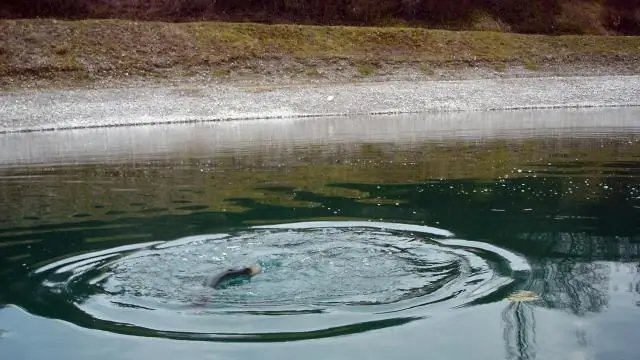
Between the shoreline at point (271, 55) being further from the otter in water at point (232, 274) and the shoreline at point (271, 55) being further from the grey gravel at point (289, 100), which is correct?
the otter in water at point (232, 274)

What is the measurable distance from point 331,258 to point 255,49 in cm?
4960

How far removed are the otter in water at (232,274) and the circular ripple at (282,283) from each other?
12 centimetres

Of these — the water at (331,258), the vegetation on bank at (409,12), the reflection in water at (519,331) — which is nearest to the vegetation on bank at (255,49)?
the vegetation on bank at (409,12)

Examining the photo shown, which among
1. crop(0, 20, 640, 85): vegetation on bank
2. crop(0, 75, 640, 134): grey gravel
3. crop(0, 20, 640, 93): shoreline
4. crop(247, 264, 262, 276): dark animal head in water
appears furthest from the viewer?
crop(0, 20, 640, 85): vegetation on bank

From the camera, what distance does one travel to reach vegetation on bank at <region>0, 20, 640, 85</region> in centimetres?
5331

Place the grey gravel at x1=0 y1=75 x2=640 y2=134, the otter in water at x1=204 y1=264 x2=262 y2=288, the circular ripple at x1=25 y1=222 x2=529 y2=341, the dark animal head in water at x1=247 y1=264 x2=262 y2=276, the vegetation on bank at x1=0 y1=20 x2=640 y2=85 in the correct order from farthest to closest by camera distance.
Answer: the vegetation on bank at x1=0 y1=20 x2=640 y2=85
the grey gravel at x1=0 y1=75 x2=640 y2=134
the dark animal head in water at x1=247 y1=264 x2=262 y2=276
the otter in water at x1=204 y1=264 x2=262 y2=288
the circular ripple at x1=25 y1=222 x2=529 y2=341

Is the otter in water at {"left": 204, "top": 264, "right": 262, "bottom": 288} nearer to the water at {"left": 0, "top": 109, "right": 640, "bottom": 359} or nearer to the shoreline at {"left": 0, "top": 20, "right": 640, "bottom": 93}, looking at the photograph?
the water at {"left": 0, "top": 109, "right": 640, "bottom": 359}

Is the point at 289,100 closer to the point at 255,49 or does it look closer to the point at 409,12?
the point at 255,49

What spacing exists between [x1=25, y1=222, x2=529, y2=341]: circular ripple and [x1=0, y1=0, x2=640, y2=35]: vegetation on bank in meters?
70.1

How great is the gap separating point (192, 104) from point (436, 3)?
145ft

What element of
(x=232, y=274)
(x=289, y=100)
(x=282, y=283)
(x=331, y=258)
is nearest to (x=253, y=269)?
(x=232, y=274)

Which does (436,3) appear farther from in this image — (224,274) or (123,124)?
(224,274)

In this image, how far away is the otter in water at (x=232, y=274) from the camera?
9.09 meters

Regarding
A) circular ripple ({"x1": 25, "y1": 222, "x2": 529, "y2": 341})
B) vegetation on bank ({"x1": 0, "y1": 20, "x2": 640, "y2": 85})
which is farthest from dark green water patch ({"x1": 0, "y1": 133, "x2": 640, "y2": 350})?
vegetation on bank ({"x1": 0, "y1": 20, "x2": 640, "y2": 85})
